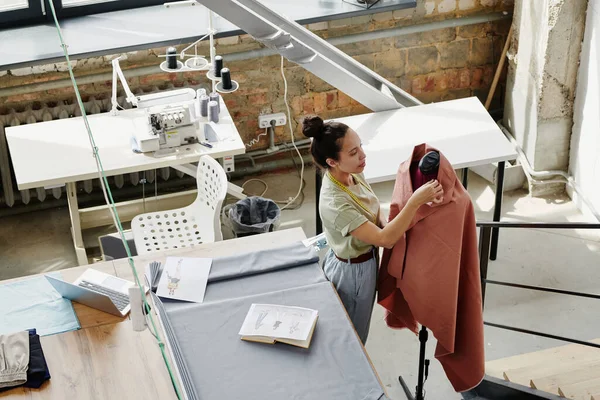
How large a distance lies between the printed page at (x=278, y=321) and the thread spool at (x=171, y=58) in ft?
6.41

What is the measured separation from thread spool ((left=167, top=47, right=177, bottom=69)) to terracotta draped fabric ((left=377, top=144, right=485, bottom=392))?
1.97m

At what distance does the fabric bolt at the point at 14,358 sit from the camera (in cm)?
302

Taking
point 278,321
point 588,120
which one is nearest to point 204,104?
point 278,321

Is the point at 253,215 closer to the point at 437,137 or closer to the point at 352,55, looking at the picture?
the point at 437,137

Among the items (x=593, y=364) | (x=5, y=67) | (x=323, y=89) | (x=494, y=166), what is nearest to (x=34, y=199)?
(x=5, y=67)

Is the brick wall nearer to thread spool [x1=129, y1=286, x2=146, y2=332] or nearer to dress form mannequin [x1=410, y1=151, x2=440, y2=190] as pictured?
dress form mannequin [x1=410, y1=151, x2=440, y2=190]

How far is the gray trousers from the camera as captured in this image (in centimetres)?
352

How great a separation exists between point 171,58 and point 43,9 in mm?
1120

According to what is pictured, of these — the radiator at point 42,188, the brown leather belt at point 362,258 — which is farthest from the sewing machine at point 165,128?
the brown leather belt at point 362,258

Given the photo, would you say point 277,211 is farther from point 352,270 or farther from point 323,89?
point 352,270

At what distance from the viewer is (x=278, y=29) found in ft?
15.1

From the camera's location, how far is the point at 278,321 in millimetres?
3271

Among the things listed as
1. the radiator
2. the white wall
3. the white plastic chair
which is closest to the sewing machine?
the white plastic chair

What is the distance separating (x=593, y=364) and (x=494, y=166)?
5.98 feet
